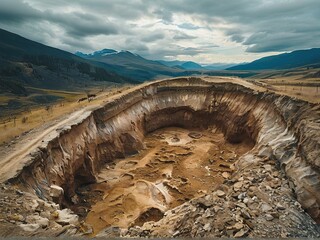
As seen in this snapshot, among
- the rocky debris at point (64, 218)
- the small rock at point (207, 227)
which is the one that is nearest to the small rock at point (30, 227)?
the rocky debris at point (64, 218)

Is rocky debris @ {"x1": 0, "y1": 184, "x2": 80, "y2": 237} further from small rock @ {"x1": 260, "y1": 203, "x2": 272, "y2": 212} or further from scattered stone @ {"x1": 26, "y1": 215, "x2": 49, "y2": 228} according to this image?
small rock @ {"x1": 260, "y1": 203, "x2": 272, "y2": 212}

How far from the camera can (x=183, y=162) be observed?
35.0m

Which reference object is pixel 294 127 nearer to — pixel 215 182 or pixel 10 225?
pixel 215 182

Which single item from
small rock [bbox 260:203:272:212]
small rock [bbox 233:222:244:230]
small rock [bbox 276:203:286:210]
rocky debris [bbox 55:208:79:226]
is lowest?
small rock [bbox 276:203:286:210]

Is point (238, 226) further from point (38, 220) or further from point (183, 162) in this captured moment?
point (183, 162)

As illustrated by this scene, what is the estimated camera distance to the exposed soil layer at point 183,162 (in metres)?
17.1

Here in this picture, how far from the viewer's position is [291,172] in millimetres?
20719

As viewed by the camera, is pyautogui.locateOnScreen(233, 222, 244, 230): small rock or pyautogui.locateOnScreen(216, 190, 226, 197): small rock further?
pyautogui.locateOnScreen(216, 190, 226, 197): small rock

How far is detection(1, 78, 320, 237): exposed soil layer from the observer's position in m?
17.1

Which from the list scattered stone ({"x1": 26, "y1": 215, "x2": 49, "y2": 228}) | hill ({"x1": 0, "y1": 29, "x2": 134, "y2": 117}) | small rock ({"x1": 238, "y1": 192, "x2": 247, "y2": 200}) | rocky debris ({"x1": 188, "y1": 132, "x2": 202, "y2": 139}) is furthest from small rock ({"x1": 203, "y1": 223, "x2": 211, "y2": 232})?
hill ({"x1": 0, "y1": 29, "x2": 134, "y2": 117})

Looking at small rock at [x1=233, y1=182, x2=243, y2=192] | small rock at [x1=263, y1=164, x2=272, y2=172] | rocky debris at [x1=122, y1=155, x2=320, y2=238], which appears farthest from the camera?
small rock at [x1=263, y1=164, x2=272, y2=172]

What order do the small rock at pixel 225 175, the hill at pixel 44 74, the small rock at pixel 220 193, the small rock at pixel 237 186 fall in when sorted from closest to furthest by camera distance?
the small rock at pixel 220 193, the small rock at pixel 237 186, the small rock at pixel 225 175, the hill at pixel 44 74

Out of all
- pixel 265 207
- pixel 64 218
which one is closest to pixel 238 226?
pixel 265 207

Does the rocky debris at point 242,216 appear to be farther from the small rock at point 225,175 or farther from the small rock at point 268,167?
the small rock at point 225,175
